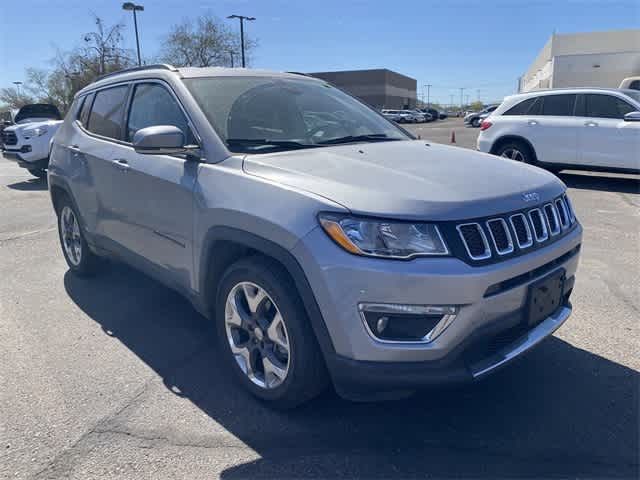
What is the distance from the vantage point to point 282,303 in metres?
2.53

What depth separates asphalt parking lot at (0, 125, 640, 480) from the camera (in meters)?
2.45

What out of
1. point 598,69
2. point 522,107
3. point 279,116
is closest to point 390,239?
point 279,116

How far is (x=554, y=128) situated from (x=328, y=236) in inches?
338

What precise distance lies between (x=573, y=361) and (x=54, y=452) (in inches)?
117

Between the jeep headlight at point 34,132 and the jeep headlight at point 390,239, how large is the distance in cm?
1166

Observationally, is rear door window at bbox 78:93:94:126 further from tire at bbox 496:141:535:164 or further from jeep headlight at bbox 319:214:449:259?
tire at bbox 496:141:535:164

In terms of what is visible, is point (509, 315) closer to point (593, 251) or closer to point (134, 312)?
point (134, 312)

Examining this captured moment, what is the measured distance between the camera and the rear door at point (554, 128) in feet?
30.9

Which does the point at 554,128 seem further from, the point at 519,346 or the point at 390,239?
the point at 390,239

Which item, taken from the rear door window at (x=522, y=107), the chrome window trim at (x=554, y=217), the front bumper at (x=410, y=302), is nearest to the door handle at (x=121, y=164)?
the front bumper at (x=410, y=302)

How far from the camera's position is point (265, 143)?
10.4 ft

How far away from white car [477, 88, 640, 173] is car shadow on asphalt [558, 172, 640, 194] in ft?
1.12

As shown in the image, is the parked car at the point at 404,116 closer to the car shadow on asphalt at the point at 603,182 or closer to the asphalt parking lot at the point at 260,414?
the car shadow on asphalt at the point at 603,182

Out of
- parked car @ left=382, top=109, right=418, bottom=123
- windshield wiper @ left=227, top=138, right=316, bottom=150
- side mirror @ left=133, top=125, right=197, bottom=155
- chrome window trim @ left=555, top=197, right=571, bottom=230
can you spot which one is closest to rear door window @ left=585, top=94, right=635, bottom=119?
chrome window trim @ left=555, top=197, right=571, bottom=230
